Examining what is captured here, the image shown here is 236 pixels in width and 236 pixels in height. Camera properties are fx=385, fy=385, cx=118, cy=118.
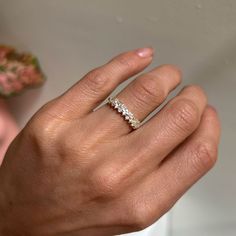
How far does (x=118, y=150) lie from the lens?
377mm

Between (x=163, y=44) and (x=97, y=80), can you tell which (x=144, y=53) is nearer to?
(x=97, y=80)

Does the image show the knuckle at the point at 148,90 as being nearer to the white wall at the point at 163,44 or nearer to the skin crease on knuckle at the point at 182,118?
the skin crease on knuckle at the point at 182,118

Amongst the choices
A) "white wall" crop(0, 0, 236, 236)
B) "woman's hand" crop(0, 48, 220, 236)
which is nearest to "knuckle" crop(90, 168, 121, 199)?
"woman's hand" crop(0, 48, 220, 236)

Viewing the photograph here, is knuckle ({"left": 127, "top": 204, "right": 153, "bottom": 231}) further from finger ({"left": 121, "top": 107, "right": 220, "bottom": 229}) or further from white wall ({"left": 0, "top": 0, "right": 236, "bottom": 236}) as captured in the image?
white wall ({"left": 0, "top": 0, "right": 236, "bottom": 236})

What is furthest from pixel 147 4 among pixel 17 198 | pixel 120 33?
pixel 17 198

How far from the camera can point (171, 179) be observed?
0.37 m

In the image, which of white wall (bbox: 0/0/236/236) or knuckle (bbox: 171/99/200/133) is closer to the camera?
knuckle (bbox: 171/99/200/133)

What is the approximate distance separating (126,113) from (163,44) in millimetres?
299

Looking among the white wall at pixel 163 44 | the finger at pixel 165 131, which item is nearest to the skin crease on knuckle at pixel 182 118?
the finger at pixel 165 131

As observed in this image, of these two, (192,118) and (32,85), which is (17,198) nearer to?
(192,118)

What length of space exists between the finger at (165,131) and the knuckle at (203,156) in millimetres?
17

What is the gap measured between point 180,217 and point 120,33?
40 centimetres

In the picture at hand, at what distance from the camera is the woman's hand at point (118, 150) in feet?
1.20

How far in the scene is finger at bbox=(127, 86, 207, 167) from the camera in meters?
0.36
